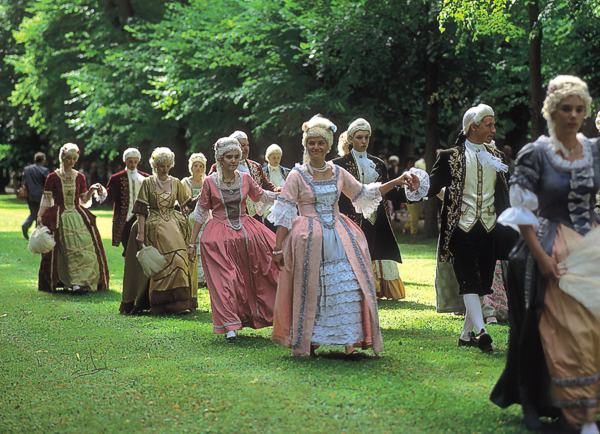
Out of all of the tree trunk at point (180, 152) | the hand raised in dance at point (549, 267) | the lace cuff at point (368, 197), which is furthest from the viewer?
the tree trunk at point (180, 152)

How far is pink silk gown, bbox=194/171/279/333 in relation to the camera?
10.8 metres

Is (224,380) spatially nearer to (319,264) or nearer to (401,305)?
(319,264)

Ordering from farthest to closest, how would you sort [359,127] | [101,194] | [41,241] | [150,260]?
1. [101,194]
2. [41,241]
3. [359,127]
4. [150,260]

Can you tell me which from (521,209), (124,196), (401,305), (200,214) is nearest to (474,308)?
(200,214)

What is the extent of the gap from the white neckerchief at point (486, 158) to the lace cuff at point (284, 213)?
1.64 meters

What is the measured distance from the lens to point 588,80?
872 inches

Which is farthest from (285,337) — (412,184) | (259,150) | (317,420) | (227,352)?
(259,150)

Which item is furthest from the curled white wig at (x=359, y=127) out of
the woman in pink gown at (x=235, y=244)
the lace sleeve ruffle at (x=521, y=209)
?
the lace sleeve ruffle at (x=521, y=209)

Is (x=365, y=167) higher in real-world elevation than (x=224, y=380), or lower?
higher

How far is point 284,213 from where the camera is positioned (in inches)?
355

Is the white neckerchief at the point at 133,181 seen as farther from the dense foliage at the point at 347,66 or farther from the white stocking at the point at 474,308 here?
the white stocking at the point at 474,308

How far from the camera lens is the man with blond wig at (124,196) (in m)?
14.7

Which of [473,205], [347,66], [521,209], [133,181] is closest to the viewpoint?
[521,209]

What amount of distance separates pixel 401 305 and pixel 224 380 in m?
5.28
